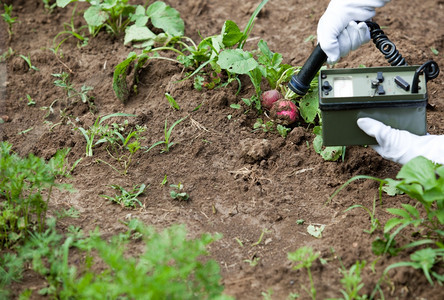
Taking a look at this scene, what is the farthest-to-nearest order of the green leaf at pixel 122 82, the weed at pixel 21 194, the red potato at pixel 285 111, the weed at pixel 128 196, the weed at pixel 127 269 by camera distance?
the green leaf at pixel 122 82, the red potato at pixel 285 111, the weed at pixel 128 196, the weed at pixel 21 194, the weed at pixel 127 269

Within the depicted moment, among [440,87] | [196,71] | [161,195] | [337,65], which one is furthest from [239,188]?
[440,87]

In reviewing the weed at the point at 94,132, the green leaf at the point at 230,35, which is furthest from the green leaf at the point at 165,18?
the weed at the point at 94,132

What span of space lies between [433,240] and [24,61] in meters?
2.61

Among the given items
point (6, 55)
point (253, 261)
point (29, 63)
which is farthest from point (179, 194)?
point (6, 55)

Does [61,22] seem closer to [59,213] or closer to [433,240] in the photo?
[59,213]

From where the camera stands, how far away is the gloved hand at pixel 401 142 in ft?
7.31

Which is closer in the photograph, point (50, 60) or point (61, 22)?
point (50, 60)

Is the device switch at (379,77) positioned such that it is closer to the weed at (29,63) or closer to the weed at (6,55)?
the weed at (29,63)

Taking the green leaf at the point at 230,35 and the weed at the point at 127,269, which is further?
the green leaf at the point at 230,35

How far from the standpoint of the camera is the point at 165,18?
348cm

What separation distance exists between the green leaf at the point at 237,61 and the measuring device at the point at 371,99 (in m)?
0.56

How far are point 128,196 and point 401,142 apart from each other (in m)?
1.23

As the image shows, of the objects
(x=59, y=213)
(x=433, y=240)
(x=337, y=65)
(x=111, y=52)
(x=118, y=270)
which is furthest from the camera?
(x=111, y=52)

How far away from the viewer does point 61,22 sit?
376cm
